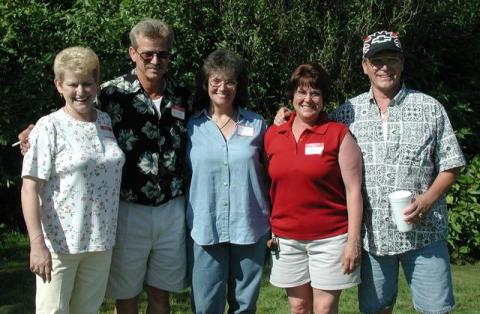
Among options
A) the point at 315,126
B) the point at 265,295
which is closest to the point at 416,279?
the point at 315,126

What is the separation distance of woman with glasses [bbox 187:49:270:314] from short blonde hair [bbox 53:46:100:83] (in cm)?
72

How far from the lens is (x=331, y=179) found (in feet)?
12.8

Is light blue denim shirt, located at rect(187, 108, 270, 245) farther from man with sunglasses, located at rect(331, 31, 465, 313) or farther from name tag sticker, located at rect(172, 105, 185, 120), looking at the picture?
man with sunglasses, located at rect(331, 31, 465, 313)

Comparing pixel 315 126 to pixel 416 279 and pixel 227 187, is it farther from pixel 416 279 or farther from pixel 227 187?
pixel 416 279

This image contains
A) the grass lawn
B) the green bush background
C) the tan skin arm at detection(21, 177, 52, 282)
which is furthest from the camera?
the green bush background

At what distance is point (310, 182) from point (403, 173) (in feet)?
1.67

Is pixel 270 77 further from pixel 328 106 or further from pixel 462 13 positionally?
pixel 462 13

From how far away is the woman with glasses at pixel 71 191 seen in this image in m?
3.54

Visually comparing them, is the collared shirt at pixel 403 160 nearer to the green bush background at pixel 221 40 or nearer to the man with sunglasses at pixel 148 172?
the man with sunglasses at pixel 148 172

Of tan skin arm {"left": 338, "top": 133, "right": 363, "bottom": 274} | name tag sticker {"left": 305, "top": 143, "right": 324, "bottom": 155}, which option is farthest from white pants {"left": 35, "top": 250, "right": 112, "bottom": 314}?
tan skin arm {"left": 338, "top": 133, "right": 363, "bottom": 274}

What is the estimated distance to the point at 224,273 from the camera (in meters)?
4.16

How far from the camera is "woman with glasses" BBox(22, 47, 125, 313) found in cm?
354

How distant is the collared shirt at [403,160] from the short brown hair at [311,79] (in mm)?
269

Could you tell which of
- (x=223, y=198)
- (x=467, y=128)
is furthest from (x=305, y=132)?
(x=467, y=128)
